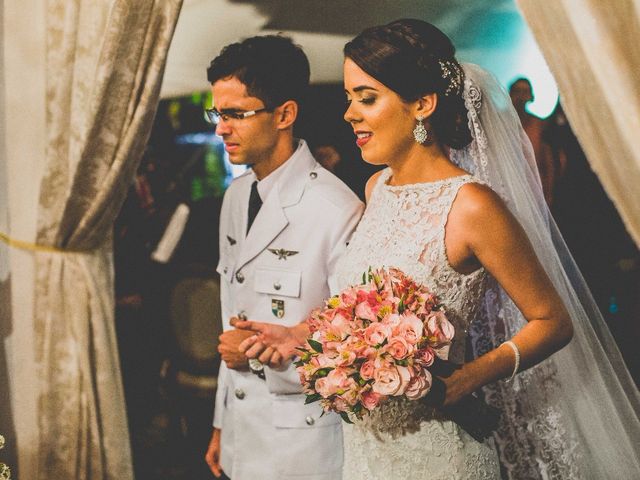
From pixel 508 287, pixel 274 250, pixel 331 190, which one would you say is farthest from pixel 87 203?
pixel 508 287

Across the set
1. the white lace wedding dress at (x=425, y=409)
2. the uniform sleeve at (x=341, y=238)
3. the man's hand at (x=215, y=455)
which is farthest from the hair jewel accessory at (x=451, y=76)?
the man's hand at (x=215, y=455)

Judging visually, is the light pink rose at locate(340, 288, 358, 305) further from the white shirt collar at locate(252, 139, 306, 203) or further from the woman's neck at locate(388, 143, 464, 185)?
the white shirt collar at locate(252, 139, 306, 203)

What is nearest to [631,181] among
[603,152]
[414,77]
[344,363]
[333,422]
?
[603,152]

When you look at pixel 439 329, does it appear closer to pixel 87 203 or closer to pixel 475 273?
pixel 475 273

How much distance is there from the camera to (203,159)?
290 inches

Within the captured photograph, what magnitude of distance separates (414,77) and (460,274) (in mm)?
490

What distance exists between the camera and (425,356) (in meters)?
1.60

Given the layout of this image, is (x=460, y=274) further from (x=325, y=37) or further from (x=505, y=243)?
(x=325, y=37)

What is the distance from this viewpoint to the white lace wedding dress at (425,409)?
1.80 meters

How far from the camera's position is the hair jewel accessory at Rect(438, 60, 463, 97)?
1856 millimetres

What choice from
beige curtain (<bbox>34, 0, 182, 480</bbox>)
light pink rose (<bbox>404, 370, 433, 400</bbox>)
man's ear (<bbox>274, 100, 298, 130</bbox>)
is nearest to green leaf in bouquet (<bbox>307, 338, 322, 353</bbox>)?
light pink rose (<bbox>404, 370, 433, 400</bbox>)

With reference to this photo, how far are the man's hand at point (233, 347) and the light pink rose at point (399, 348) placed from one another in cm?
72

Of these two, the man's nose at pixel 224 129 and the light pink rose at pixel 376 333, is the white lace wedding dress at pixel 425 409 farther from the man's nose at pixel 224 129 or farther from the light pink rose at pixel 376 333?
the man's nose at pixel 224 129

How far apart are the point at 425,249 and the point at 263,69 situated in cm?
84
